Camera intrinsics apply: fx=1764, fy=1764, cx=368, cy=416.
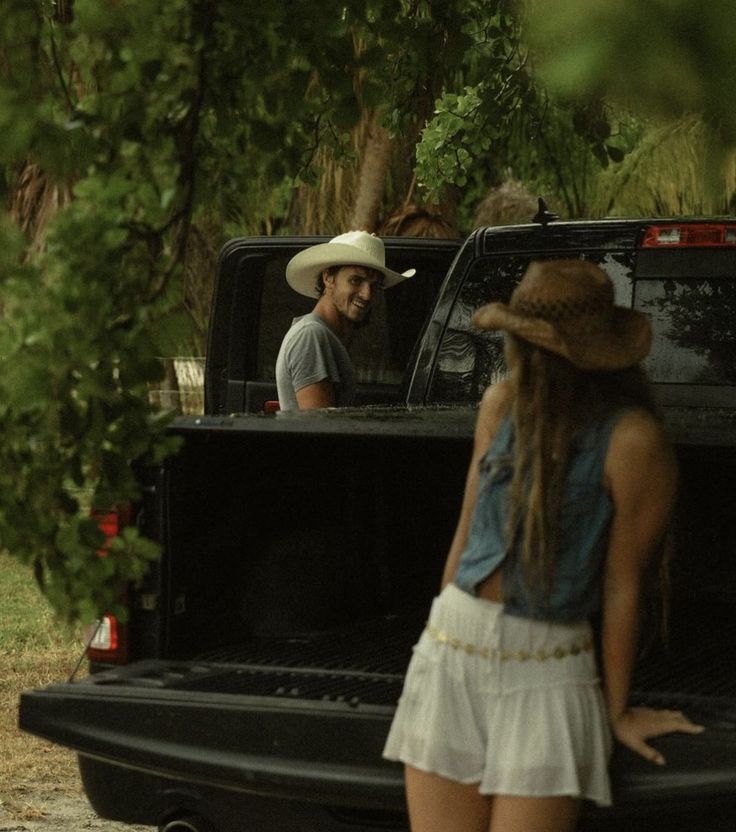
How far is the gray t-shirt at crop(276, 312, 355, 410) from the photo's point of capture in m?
6.42

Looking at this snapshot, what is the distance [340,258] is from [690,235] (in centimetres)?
134

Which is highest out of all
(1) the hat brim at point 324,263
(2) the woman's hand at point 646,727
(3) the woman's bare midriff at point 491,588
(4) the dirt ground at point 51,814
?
(1) the hat brim at point 324,263

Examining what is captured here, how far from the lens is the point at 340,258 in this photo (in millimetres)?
6598

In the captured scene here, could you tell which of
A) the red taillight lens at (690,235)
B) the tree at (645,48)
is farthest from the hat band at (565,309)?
the red taillight lens at (690,235)

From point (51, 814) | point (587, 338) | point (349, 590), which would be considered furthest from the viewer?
point (51, 814)

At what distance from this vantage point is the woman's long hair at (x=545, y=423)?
3309 mm

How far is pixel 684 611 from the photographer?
5.00 metres

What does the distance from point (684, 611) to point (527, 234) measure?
69.9 inches

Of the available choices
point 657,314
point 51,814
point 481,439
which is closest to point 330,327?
point 657,314

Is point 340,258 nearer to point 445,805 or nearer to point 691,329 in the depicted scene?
point 691,329

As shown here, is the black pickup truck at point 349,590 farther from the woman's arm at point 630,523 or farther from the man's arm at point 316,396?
the man's arm at point 316,396

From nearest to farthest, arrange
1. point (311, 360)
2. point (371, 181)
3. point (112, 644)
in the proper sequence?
1. point (112, 644)
2. point (311, 360)
3. point (371, 181)

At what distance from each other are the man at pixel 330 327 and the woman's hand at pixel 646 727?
3.02 m

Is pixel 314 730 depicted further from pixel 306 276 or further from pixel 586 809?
pixel 306 276
